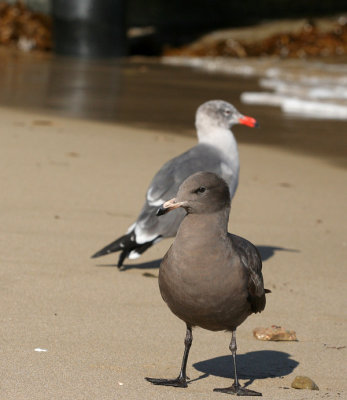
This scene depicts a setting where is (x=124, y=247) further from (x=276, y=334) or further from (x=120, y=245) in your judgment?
(x=276, y=334)

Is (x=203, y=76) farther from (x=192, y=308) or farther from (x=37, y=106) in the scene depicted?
(x=192, y=308)

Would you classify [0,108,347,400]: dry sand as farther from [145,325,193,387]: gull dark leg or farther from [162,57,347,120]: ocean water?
[162,57,347,120]: ocean water

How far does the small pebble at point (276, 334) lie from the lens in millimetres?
4461

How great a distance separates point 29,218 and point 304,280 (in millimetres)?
1923

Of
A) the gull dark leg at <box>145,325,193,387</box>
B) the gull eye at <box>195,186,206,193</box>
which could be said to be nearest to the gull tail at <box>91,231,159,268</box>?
the gull dark leg at <box>145,325,193,387</box>

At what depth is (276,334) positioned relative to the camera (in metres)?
4.46

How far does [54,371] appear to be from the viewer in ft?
12.4

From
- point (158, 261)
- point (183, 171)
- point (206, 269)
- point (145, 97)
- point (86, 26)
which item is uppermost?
point (206, 269)

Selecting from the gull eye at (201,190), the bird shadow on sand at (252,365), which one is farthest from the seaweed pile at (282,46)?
the gull eye at (201,190)

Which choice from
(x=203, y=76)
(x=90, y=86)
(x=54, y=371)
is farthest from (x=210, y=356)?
(x=203, y=76)

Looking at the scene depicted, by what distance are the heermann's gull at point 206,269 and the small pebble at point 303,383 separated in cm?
18

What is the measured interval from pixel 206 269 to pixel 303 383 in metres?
0.67

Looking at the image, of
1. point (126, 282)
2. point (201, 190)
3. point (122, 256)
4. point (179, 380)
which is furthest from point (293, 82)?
point (179, 380)

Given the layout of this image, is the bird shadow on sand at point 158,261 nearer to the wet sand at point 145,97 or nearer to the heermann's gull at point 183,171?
the heermann's gull at point 183,171
